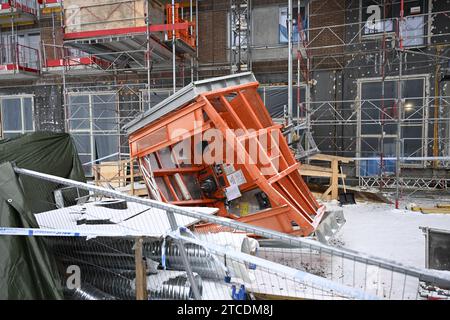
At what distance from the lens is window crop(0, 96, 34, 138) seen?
49.6 ft

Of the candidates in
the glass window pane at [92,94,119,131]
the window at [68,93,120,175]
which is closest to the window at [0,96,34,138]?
the window at [68,93,120,175]

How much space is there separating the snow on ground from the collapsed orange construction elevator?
3.13ft

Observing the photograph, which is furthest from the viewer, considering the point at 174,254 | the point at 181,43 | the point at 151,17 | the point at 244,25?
the point at 244,25

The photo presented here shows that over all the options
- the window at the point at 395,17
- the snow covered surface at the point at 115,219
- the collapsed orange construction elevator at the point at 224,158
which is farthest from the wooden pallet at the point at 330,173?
the snow covered surface at the point at 115,219

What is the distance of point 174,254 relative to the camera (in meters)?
4.00

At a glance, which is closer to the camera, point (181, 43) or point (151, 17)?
point (151, 17)

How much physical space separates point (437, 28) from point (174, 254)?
443 inches

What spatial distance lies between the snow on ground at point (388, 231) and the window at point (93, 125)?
9911 millimetres

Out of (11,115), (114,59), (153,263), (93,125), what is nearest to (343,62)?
(114,59)

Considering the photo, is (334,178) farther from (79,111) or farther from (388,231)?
(79,111)

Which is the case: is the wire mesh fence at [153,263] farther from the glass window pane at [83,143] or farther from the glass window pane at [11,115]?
the glass window pane at [11,115]

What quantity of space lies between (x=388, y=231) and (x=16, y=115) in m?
15.8
